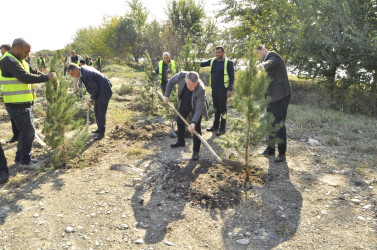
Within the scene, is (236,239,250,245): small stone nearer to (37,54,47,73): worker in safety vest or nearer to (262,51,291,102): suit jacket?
(262,51,291,102): suit jacket

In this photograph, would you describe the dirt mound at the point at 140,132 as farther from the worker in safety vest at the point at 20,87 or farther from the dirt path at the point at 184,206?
the worker in safety vest at the point at 20,87

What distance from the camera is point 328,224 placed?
3.02m

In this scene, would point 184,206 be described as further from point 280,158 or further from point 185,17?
point 185,17

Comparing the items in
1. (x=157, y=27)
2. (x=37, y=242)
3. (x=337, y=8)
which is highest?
(x=157, y=27)

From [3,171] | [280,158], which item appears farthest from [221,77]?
[3,171]

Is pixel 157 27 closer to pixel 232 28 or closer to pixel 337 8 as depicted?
pixel 232 28

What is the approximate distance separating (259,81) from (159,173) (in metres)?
2.07

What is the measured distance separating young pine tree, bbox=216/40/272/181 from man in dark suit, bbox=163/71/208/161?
790mm

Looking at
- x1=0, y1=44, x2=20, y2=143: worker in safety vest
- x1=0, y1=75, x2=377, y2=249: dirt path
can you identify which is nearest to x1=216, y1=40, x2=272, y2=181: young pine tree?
x1=0, y1=75, x2=377, y2=249: dirt path

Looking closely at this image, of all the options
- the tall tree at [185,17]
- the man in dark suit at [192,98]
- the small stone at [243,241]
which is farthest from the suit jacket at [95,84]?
the tall tree at [185,17]

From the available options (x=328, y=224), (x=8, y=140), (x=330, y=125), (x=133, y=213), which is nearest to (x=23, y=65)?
(x=8, y=140)

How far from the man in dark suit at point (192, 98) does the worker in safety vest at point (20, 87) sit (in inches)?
79.2

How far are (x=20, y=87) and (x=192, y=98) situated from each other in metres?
2.69

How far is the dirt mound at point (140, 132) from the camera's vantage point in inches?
234
